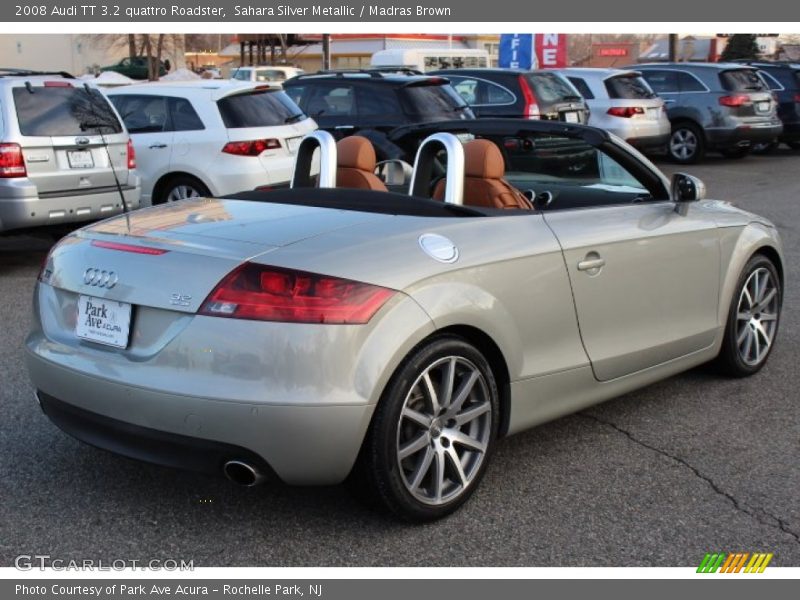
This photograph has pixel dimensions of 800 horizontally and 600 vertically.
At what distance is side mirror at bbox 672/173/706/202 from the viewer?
525 cm

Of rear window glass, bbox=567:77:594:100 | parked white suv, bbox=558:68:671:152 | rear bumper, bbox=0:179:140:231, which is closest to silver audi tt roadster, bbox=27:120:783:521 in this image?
A: rear bumper, bbox=0:179:140:231

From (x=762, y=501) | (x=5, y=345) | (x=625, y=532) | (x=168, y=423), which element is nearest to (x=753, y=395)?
(x=762, y=501)

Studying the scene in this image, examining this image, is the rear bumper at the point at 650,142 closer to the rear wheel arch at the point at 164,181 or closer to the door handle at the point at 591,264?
the rear wheel arch at the point at 164,181

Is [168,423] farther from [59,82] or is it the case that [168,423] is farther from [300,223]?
[59,82]

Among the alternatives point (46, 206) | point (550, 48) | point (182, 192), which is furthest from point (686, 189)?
point (550, 48)

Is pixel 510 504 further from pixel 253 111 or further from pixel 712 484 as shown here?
pixel 253 111

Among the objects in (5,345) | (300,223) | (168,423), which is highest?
(300,223)

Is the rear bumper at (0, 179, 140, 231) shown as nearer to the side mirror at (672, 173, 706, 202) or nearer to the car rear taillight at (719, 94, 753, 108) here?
the side mirror at (672, 173, 706, 202)

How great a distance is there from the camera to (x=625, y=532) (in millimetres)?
3822

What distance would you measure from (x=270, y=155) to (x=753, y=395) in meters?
6.28

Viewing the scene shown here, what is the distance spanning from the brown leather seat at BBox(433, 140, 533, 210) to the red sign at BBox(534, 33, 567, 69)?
24.6 metres

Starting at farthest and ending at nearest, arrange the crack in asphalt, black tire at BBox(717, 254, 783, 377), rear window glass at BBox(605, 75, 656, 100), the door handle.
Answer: rear window glass at BBox(605, 75, 656, 100) → black tire at BBox(717, 254, 783, 377) → the door handle → the crack in asphalt

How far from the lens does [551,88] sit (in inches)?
638

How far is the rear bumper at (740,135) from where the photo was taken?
19.4 meters
